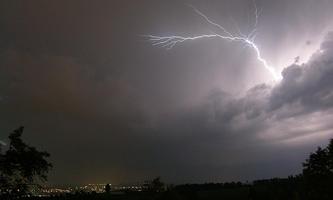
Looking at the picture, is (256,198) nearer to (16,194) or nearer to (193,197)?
(193,197)

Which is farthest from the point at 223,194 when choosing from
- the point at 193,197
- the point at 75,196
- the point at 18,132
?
the point at 18,132

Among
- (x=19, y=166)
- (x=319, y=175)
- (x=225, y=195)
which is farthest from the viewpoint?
(x=225, y=195)

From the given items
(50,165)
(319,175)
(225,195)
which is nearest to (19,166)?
(50,165)

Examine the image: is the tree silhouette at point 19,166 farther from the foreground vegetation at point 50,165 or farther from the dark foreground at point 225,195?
the dark foreground at point 225,195

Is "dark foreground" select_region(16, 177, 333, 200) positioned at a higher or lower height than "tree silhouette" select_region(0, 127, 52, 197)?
higher

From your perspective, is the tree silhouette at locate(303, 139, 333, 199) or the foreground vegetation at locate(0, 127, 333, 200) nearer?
the foreground vegetation at locate(0, 127, 333, 200)

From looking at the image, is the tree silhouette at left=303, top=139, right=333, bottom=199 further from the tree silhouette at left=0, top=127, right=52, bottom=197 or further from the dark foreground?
the tree silhouette at left=0, top=127, right=52, bottom=197

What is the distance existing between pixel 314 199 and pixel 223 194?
79413mm

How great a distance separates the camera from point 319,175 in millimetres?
39062

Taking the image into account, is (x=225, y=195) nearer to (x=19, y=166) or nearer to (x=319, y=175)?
(x=319, y=175)

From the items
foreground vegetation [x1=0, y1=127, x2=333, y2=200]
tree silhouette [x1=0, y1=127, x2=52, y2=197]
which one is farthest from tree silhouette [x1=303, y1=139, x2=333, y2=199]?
tree silhouette [x1=0, y1=127, x2=52, y2=197]

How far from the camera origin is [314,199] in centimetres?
3862

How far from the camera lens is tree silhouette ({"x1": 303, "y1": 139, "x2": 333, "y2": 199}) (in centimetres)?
3816

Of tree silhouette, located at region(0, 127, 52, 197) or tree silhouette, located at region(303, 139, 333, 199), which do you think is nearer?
tree silhouette, located at region(0, 127, 52, 197)
